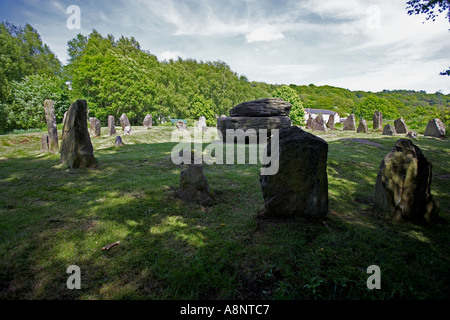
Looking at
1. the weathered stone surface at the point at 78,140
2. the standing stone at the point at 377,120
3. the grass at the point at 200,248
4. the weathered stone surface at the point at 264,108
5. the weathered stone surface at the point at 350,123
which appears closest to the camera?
the grass at the point at 200,248

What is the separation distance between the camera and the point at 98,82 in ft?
86.3

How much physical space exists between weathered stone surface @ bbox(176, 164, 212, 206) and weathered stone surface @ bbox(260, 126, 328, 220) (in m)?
1.65

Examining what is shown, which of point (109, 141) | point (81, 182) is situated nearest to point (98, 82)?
point (109, 141)

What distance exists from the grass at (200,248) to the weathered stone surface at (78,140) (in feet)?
5.87

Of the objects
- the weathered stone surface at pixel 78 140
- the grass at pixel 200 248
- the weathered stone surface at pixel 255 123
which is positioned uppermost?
the weathered stone surface at pixel 255 123

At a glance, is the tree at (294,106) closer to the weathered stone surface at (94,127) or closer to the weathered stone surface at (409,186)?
the weathered stone surface at (94,127)

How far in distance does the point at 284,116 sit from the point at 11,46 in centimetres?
3434

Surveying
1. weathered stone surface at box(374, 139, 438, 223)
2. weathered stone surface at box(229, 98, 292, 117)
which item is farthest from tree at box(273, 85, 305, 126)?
weathered stone surface at box(374, 139, 438, 223)

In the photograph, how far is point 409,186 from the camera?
155 inches

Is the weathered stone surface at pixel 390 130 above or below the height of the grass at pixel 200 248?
above

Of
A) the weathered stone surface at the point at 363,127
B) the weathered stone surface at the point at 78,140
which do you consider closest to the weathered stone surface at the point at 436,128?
the weathered stone surface at the point at 363,127

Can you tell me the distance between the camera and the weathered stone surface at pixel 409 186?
3932mm

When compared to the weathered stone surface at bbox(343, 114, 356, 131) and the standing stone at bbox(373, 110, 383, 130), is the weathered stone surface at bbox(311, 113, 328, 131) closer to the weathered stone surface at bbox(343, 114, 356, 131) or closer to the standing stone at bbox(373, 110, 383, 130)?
the weathered stone surface at bbox(343, 114, 356, 131)
